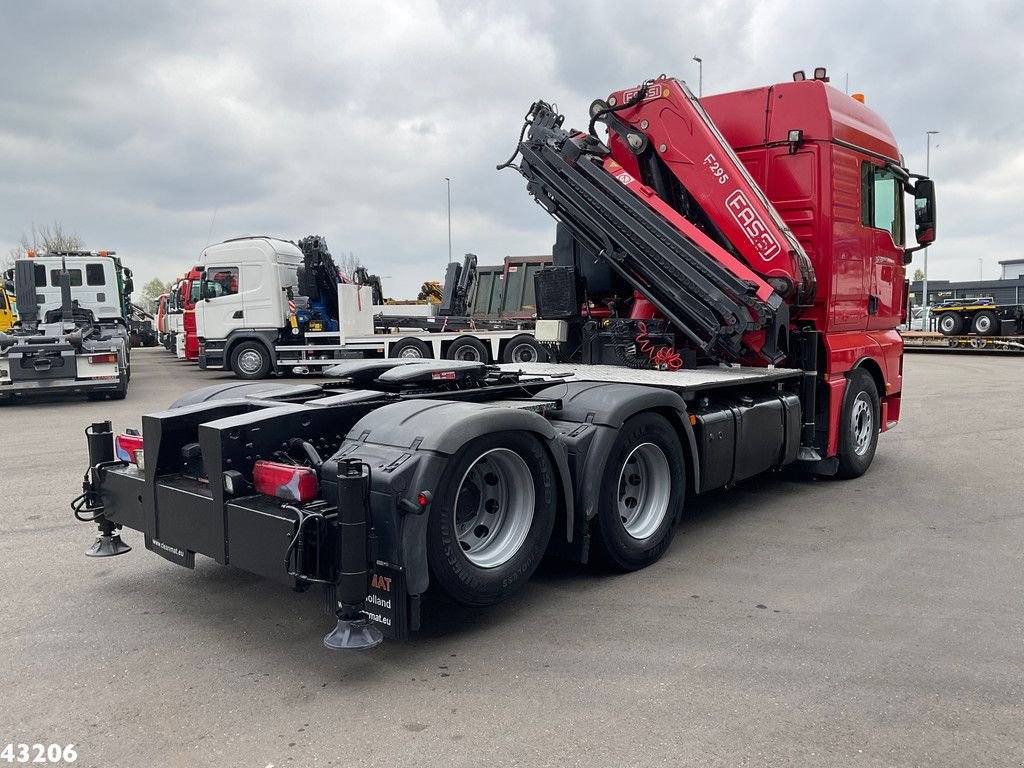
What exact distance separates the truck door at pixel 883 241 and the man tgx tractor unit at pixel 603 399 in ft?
0.11

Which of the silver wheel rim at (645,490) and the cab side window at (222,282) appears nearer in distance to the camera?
the silver wheel rim at (645,490)

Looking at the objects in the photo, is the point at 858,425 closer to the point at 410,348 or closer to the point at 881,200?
the point at 881,200

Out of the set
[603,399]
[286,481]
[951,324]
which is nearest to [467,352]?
[603,399]

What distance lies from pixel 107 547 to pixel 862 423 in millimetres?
6421

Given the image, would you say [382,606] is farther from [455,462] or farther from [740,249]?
[740,249]

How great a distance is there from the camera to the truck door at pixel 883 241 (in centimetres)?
723

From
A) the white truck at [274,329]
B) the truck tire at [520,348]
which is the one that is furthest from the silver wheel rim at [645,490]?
the truck tire at [520,348]

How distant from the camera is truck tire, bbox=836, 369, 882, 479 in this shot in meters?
7.08

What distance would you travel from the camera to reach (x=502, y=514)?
400cm

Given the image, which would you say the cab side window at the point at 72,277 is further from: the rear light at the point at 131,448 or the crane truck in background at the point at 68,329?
the rear light at the point at 131,448

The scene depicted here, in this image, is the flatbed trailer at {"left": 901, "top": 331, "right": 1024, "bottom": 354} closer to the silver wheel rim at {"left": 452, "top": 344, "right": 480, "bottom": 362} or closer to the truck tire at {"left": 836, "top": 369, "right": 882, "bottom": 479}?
the silver wheel rim at {"left": 452, "top": 344, "right": 480, "bottom": 362}

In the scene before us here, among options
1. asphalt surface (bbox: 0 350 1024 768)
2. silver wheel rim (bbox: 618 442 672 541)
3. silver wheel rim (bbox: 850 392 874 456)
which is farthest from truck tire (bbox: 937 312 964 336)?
silver wheel rim (bbox: 618 442 672 541)

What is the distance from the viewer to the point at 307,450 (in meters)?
3.68

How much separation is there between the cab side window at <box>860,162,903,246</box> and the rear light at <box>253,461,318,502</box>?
18.9 ft
